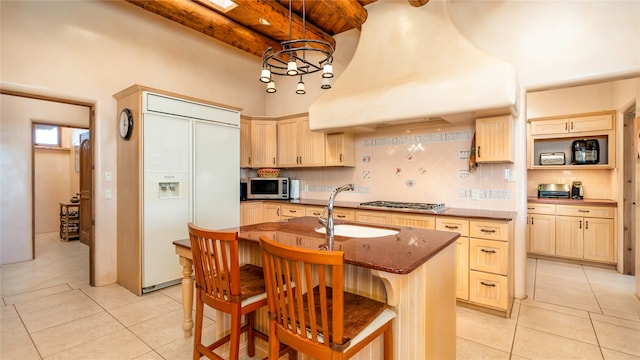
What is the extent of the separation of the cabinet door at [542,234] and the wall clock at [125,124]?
5.65m

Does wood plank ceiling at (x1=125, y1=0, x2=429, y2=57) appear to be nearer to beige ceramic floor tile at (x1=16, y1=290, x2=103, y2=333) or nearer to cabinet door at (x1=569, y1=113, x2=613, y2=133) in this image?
beige ceramic floor tile at (x1=16, y1=290, x2=103, y2=333)

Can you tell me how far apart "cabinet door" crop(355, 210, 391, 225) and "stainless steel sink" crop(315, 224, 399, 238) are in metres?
1.12

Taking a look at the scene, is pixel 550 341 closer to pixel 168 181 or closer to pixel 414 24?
pixel 414 24

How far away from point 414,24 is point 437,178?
5.73ft

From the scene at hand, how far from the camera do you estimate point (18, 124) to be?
14.2 ft

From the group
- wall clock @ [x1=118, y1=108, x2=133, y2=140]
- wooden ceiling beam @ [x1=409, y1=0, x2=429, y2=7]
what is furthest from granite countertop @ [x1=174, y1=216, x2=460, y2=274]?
wooden ceiling beam @ [x1=409, y1=0, x2=429, y2=7]

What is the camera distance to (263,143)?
4879 millimetres

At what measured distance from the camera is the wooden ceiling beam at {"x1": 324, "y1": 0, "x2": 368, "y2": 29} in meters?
3.21

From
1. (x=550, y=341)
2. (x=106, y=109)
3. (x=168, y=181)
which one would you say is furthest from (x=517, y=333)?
(x=106, y=109)

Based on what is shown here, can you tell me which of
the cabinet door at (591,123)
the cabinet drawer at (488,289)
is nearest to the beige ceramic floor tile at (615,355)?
the cabinet drawer at (488,289)

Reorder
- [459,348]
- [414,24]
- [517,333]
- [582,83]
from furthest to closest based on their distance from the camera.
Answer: [414,24], [582,83], [517,333], [459,348]

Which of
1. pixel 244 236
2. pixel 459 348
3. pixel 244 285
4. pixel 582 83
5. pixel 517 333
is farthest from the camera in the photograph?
pixel 582 83

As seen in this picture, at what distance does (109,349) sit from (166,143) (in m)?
2.06

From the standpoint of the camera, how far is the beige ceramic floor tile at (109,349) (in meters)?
2.10
